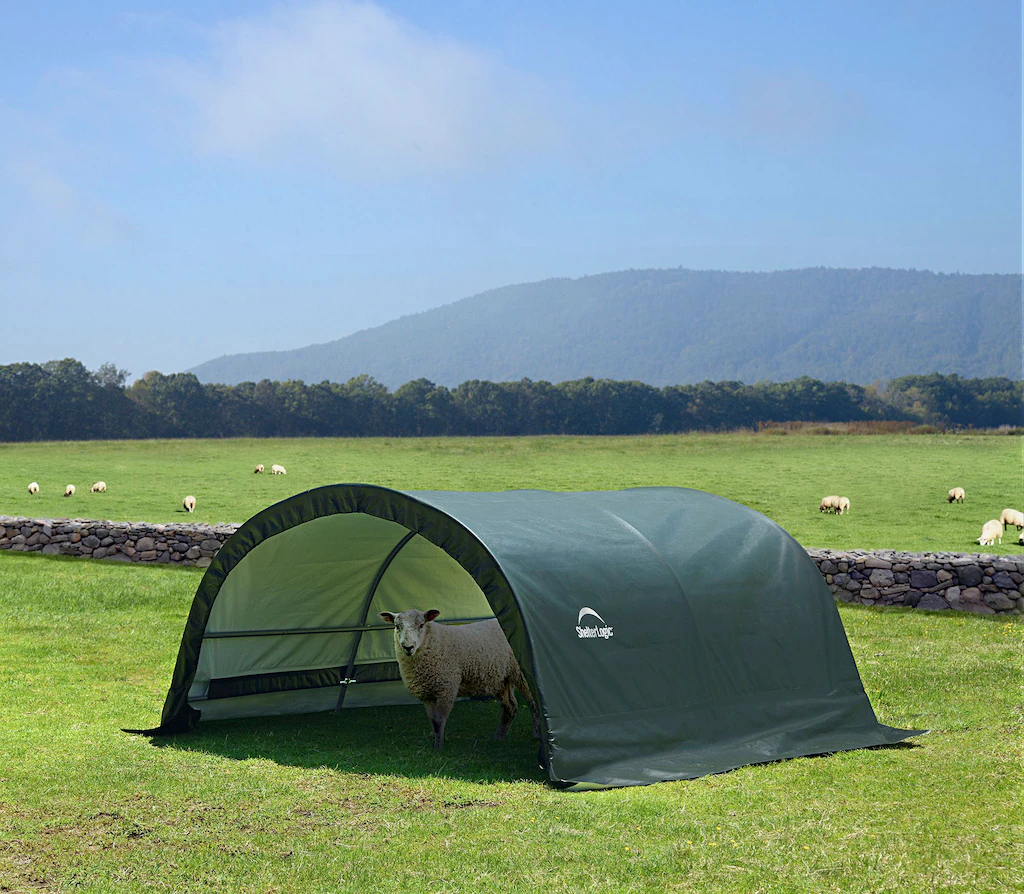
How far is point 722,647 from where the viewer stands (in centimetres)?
1070

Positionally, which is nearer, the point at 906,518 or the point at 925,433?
the point at 906,518

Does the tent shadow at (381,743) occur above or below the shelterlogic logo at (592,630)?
below

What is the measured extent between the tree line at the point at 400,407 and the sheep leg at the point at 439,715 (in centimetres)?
9629

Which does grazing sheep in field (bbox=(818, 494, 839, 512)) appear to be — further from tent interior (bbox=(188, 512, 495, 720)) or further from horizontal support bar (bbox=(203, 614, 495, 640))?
horizontal support bar (bbox=(203, 614, 495, 640))

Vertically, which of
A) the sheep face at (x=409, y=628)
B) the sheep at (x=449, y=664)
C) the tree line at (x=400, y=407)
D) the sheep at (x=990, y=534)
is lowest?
the sheep at (x=990, y=534)

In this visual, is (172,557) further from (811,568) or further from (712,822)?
(712,822)

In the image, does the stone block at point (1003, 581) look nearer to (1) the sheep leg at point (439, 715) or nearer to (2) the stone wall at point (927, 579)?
(2) the stone wall at point (927, 579)

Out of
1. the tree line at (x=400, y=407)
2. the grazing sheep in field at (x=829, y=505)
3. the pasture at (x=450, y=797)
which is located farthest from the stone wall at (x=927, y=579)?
the tree line at (x=400, y=407)

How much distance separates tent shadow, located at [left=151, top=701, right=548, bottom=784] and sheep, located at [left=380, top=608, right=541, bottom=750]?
15.6 inches

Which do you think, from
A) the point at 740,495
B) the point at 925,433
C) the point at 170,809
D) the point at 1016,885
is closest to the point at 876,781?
the point at 1016,885

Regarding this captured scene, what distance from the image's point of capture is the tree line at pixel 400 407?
102875mm

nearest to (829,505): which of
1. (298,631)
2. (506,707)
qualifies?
(298,631)

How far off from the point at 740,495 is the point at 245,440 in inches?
1825

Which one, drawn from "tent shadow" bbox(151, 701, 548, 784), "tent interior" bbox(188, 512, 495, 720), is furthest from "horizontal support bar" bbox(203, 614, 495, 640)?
"tent shadow" bbox(151, 701, 548, 784)
